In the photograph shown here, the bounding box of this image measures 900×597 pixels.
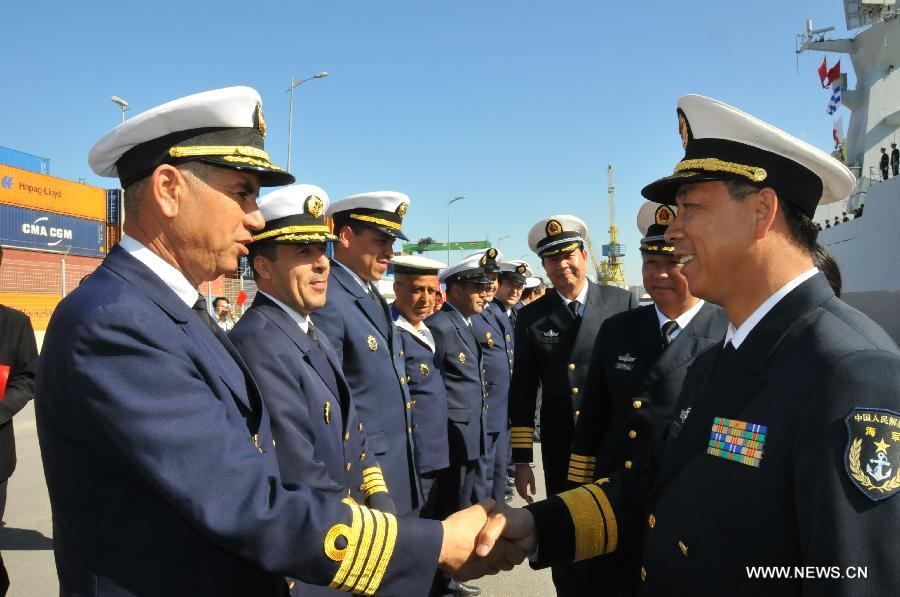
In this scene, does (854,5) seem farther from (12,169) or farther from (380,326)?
(12,169)

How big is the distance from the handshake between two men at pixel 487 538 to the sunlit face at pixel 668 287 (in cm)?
133

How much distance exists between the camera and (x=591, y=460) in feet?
11.0

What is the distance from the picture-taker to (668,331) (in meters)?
3.12

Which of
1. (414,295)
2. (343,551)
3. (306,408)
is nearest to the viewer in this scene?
(343,551)

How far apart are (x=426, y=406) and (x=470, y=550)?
2.47 meters

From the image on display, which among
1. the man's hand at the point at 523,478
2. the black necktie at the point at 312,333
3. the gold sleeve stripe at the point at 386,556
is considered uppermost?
the black necktie at the point at 312,333

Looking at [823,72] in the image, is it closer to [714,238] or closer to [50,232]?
[714,238]

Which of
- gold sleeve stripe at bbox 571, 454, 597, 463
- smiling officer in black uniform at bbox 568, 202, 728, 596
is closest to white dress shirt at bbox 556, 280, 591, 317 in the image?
smiling officer in black uniform at bbox 568, 202, 728, 596

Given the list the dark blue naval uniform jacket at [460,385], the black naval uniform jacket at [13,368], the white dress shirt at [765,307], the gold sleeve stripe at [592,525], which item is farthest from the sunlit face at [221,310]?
the white dress shirt at [765,307]

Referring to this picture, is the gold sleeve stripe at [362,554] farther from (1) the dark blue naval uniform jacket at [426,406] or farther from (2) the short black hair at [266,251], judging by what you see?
(1) the dark blue naval uniform jacket at [426,406]

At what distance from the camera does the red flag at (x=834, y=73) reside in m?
22.3

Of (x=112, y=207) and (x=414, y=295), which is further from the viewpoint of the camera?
(x=112, y=207)

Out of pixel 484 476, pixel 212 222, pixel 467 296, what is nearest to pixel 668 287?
pixel 212 222

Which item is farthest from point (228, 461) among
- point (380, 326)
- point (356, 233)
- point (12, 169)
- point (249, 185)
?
point (12, 169)
